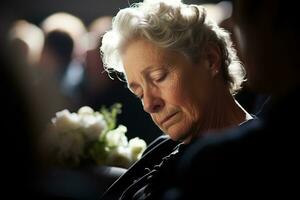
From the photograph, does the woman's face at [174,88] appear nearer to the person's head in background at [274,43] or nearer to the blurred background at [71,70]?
the blurred background at [71,70]

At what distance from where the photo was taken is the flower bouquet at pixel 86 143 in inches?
78.7

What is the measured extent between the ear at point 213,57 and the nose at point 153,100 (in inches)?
7.6

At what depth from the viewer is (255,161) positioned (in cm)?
68

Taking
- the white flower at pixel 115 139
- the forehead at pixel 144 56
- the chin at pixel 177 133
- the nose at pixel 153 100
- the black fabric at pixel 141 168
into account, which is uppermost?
the forehead at pixel 144 56

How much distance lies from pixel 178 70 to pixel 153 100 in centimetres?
13

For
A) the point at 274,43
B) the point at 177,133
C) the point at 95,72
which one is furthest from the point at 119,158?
the point at 274,43

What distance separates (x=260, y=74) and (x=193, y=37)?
0.93 meters

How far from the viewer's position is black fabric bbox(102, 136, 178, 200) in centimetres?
169

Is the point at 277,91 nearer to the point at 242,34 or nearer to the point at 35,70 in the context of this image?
the point at 242,34

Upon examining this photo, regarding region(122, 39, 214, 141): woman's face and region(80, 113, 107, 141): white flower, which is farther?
region(80, 113, 107, 141): white flower

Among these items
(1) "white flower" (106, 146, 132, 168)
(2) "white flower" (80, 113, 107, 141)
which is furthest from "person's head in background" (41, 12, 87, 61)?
(1) "white flower" (106, 146, 132, 168)

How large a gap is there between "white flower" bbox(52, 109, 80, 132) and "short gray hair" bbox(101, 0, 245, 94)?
1.47 ft

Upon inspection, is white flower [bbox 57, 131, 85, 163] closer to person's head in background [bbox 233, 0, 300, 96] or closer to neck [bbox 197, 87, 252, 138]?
neck [bbox 197, 87, 252, 138]

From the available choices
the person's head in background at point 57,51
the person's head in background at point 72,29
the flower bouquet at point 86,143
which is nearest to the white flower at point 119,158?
the flower bouquet at point 86,143
